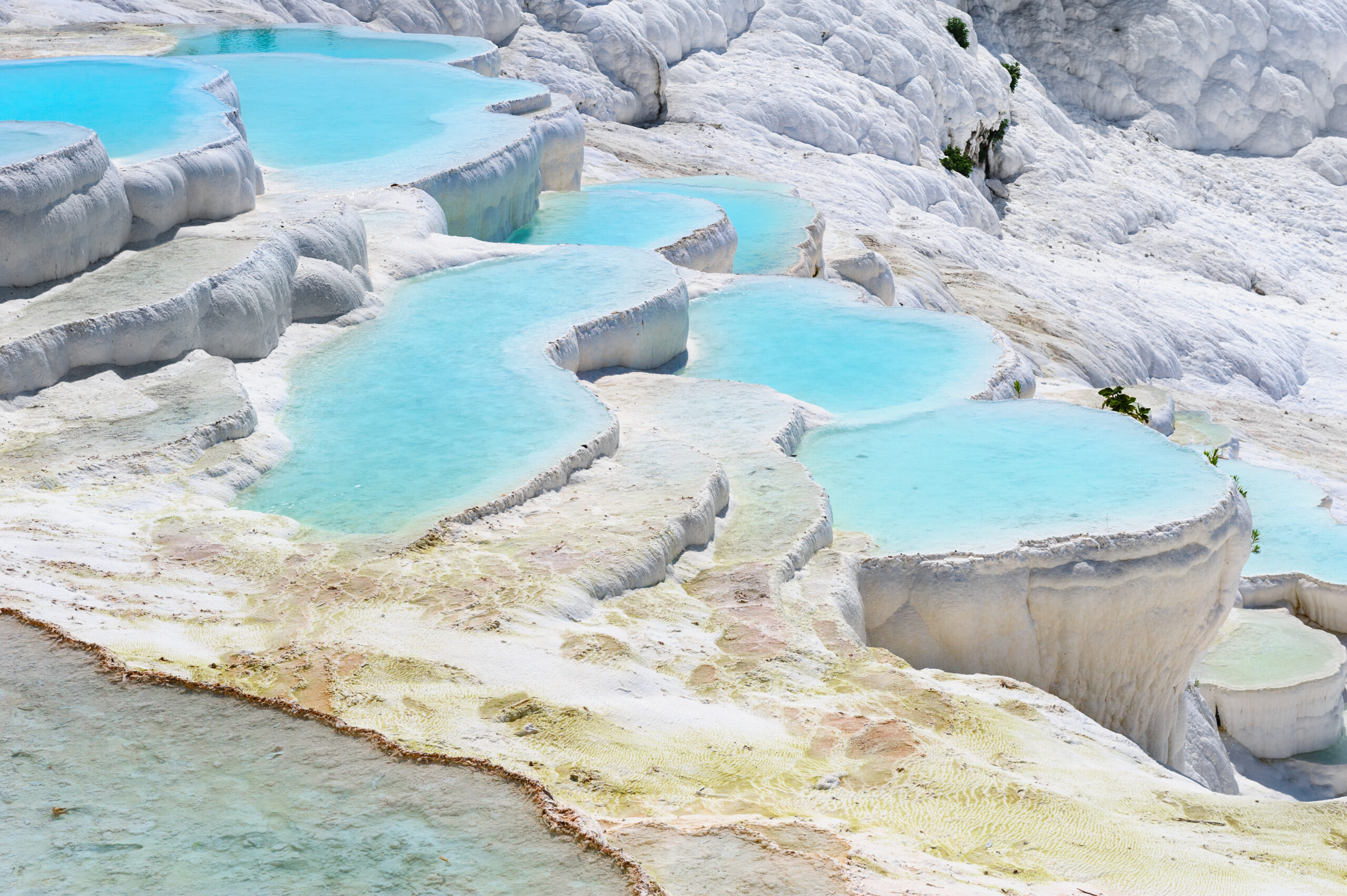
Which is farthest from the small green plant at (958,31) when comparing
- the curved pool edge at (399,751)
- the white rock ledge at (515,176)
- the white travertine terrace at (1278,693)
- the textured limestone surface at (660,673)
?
the curved pool edge at (399,751)

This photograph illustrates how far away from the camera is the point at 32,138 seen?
7.17m

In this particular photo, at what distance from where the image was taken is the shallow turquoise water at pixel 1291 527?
9.65 meters

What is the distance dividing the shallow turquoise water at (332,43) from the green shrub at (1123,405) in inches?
294

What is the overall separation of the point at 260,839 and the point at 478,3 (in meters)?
15.5

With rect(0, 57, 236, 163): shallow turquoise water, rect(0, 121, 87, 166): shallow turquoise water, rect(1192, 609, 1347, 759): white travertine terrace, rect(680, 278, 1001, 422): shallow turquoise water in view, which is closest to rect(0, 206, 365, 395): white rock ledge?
rect(0, 121, 87, 166): shallow turquoise water

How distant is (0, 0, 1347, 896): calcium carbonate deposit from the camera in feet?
10.4

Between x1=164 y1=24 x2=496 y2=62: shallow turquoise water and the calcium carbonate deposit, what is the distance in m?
0.11

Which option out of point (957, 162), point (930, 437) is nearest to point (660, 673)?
point (930, 437)

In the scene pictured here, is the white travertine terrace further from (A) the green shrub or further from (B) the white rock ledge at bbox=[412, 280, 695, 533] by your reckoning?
(B) the white rock ledge at bbox=[412, 280, 695, 533]

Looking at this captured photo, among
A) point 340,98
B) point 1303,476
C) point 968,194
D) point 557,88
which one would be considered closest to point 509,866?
point 340,98

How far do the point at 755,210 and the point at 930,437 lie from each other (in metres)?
6.12

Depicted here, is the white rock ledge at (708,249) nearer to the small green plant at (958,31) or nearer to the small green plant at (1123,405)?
the small green plant at (1123,405)

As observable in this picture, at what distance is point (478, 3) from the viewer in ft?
55.1

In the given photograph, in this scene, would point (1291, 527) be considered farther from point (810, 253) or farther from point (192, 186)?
point (192, 186)
